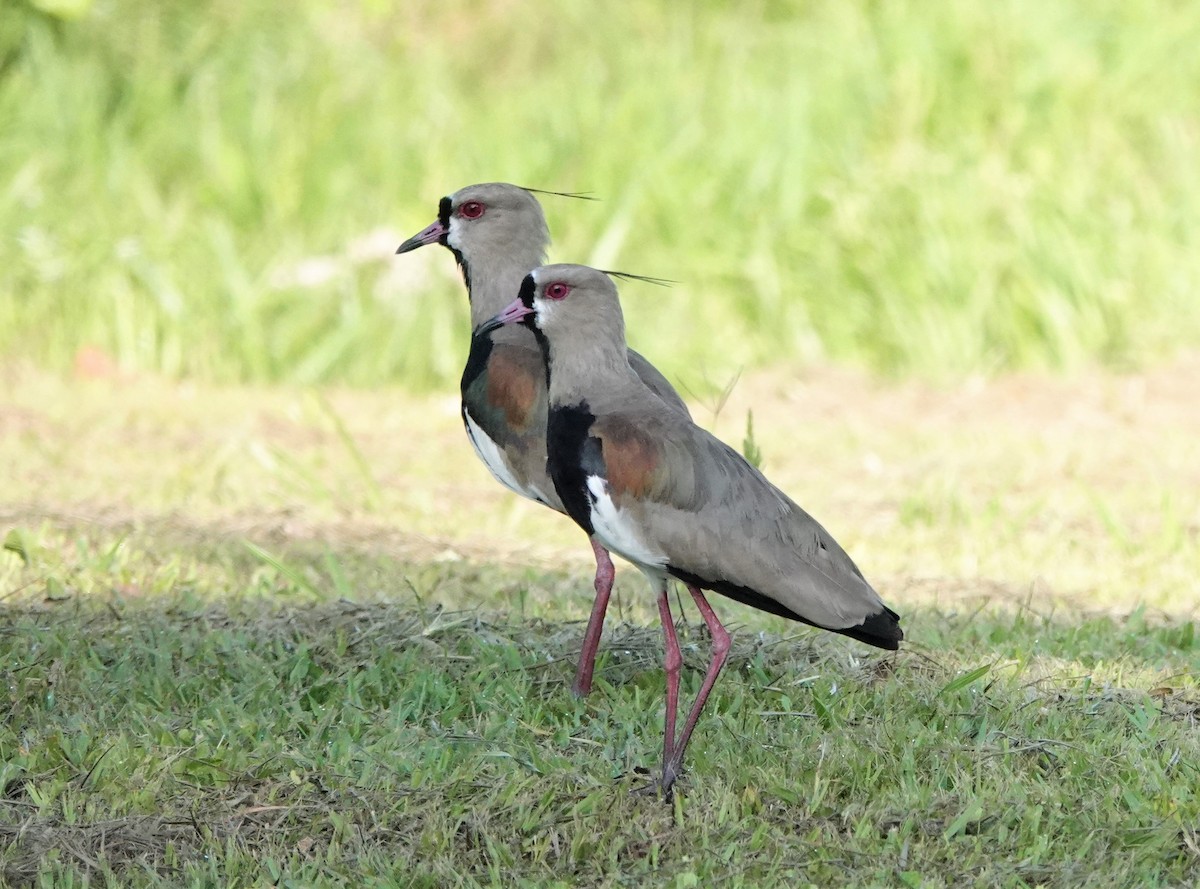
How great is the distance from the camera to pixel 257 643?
4578 millimetres

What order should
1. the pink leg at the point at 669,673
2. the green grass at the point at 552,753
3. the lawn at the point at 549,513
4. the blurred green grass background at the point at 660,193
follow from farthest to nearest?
the blurred green grass background at the point at 660,193 → the pink leg at the point at 669,673 → the lawn at the point at 549,513 → the green grass at the point at 552,753

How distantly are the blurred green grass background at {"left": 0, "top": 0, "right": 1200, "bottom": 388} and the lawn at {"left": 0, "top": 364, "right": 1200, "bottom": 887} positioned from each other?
1.86m

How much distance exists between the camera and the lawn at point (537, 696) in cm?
340

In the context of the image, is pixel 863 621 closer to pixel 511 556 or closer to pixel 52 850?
pixel 52 850

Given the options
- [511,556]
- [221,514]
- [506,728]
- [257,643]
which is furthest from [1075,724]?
[221,514]

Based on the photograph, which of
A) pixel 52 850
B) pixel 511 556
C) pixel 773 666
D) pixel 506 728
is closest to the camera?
pixel 52 850

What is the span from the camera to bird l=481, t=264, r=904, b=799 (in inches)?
141

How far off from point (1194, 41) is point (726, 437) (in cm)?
416

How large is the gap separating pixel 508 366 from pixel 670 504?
39.1 inches

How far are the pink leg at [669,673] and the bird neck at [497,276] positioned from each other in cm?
129

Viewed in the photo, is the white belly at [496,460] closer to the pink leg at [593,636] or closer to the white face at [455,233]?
the pink leg at [593,636]

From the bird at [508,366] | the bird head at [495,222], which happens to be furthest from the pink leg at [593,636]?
the bird head at [495,222]

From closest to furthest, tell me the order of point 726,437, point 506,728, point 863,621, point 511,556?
point 863,621, point 506,728, point 511,556, point 726,437

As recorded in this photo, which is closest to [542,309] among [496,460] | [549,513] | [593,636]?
[496,460]
